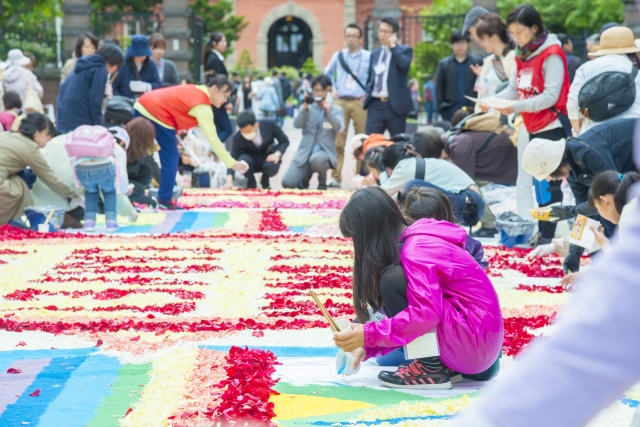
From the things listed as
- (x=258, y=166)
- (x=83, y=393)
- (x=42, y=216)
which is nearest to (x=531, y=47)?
(x=42, y=216)

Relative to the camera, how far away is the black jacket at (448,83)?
12.0 m

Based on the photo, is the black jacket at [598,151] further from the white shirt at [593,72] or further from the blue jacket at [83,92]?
the blue jacket at [83,92]

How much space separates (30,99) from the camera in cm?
1350

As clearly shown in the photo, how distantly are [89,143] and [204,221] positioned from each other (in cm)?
155

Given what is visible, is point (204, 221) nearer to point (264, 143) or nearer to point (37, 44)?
point (264, 143)

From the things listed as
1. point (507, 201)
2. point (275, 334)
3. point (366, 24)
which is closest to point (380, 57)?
point (507, 201)

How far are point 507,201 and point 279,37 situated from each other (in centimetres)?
4025

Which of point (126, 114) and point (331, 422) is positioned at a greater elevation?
point (126, 114)

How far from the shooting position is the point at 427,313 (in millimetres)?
3486

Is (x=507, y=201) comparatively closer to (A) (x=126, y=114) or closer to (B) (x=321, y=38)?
(A) (x=126, y=114)

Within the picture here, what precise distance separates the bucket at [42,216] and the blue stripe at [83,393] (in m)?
4.43

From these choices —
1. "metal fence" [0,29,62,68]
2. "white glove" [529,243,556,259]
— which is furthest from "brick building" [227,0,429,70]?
"white glove" [529,243,556,259]

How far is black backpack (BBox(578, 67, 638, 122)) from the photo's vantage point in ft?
21.6

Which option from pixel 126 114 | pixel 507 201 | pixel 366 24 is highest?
pixel 366 24
